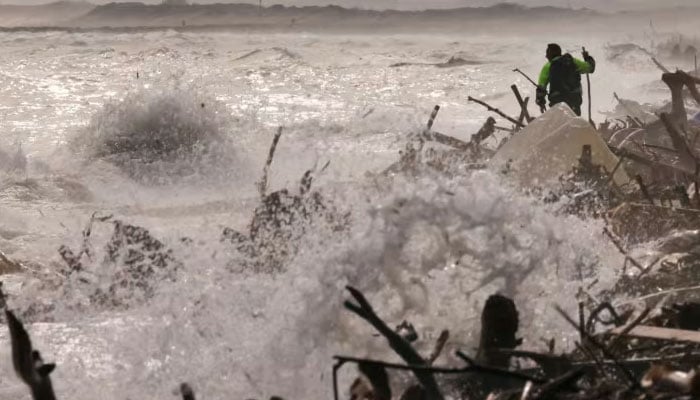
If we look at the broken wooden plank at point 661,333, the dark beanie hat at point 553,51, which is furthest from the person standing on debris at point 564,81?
the broken wooden plank at point 661,333

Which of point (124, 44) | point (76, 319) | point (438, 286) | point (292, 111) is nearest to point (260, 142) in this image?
point (292, 111)

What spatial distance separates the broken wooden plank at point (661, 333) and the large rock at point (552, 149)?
8.97ft

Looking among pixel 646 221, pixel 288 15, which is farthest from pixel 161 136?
pixel 288 15

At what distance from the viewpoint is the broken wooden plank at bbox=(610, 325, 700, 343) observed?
7.87ft

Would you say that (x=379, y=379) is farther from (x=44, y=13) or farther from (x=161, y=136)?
(x=44, y=13)

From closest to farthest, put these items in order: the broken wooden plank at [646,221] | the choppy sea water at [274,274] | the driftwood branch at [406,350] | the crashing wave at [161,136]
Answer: the driftwood branch at [406,350] → the choppy sea water at [274,274] → the broken wooden plank at [646,221] → the crashing wave at [161,136]

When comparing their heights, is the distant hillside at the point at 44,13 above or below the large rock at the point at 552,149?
below

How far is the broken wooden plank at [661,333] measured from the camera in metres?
2.40

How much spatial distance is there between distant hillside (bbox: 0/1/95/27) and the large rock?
1361 inches

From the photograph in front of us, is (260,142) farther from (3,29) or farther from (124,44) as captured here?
(3,29)

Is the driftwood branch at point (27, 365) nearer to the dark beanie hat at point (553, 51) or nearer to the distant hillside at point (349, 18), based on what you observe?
the dark beanie hat at point (553, 51)

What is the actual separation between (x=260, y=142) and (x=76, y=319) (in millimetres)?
9388

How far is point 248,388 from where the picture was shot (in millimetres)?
3102

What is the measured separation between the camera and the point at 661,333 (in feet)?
8.08
